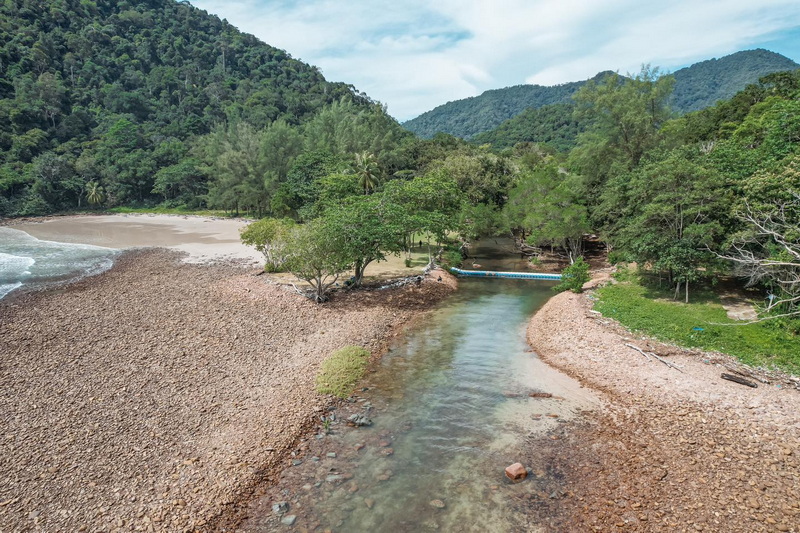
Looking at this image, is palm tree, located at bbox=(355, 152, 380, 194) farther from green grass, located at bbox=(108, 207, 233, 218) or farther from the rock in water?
green grass, located at bbox=(108, 207, 233, 218)

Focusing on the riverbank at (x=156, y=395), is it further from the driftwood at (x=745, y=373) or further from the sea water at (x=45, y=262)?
the driftwood at (x=745, y=373)

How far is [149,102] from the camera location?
12188 centimetres

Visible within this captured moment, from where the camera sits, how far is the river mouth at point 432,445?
898cm

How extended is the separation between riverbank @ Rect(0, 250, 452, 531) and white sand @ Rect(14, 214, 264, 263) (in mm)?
14141

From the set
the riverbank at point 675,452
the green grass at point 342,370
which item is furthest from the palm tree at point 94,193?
the riverbank at point 675,452

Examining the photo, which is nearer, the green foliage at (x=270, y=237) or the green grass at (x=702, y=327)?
the green grass at (x=702, y=327)

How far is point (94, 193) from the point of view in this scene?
262ft

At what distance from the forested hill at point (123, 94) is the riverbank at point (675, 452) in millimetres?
69467

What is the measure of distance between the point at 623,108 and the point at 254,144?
55.9 metres

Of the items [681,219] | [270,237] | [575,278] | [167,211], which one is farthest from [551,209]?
[167,211]

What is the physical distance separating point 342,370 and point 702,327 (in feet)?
46.5

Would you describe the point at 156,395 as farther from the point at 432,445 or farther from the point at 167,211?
the point at 167,211

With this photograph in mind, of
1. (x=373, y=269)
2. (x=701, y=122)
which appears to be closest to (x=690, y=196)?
(x=373, y=269)

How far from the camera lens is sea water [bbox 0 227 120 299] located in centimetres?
2720
